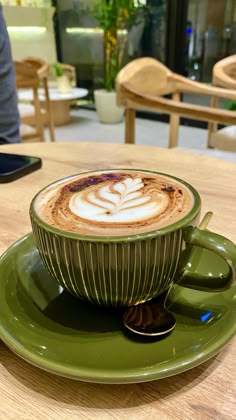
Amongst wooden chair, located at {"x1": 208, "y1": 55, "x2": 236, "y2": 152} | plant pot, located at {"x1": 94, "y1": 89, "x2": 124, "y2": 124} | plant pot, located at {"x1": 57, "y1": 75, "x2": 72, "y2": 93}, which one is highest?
wooden chair, located at {"x1": 208, "y1": 55, "x2": 236, "y2": 152}

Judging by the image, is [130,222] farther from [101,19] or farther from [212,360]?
[101,19]

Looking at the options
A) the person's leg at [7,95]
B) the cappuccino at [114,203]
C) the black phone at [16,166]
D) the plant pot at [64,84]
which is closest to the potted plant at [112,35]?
the plant pot at [64,84]

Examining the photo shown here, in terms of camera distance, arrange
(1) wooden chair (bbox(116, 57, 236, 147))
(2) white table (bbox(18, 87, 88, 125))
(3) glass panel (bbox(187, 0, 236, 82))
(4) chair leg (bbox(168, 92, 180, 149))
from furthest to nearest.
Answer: (2) white table (bbox(18, 87, 88, 125)) < (3) glass panel (bbox(187, 0, 236, 82)) < (4) chair leg (bbox(168, 92, 180, 149)) < (1) wooden chair (bbox(116, 57, 236, 147))

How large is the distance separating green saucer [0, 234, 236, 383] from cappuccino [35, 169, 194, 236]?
8 centimetres

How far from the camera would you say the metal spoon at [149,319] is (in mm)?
309

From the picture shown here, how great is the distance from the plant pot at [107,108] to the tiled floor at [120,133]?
0.06 metres

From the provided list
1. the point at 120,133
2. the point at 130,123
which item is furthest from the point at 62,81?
the point at 130,123

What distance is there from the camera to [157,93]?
142 centimetres

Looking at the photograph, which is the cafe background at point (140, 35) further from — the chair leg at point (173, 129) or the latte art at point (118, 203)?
the latte art at point (118, 203)

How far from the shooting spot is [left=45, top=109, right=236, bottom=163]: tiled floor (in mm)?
3211

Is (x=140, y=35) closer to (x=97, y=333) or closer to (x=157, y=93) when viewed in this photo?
(x=157, y=93)

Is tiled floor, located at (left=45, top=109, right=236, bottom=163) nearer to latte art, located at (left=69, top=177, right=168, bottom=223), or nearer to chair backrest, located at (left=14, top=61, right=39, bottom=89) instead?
chair backrest, located at (left=14, top=61, right=39, bottom=89)

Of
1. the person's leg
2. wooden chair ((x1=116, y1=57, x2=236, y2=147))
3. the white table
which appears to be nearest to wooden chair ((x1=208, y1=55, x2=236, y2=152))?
wooden chair ((x1=116, y1=57, x2=236, y2=147))

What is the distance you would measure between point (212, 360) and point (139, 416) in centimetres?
8
